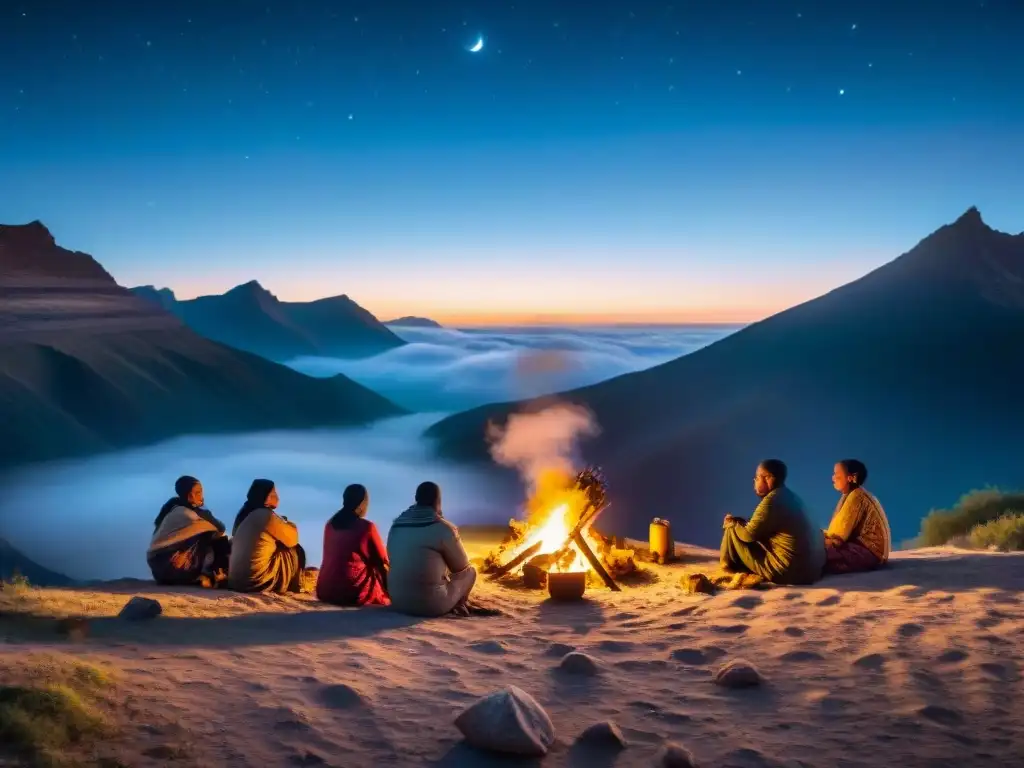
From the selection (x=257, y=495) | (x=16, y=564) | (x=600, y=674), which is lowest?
(x=16, y=564)

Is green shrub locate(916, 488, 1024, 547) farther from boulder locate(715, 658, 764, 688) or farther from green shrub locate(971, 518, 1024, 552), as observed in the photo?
boulder locate(715, 658, 764, 688)

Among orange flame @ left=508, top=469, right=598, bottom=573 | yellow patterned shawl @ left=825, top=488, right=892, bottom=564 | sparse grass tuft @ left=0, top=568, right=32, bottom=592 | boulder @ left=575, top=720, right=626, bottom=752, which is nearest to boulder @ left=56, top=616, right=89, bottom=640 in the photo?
sparse grass tuft @ left=0, top=568, right=32, bottom=592

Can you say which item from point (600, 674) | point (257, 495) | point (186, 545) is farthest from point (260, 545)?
point (600, 674)

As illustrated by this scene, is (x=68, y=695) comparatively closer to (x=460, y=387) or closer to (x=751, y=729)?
(x=751, y=729)

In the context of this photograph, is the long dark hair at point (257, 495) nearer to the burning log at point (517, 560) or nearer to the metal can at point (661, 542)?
the burning log at point (517, 560)

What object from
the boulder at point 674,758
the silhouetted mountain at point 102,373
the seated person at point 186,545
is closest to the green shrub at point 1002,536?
the boulder at point 674,758

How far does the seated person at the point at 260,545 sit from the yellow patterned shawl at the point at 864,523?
230 inches

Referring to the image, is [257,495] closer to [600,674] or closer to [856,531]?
[600,674]

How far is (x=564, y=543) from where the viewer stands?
9609 mm

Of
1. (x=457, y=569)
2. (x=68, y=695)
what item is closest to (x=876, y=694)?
(x=457, y=569)

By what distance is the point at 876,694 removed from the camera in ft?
14.7

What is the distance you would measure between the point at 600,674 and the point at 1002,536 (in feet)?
31.1

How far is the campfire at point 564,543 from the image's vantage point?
9492mm

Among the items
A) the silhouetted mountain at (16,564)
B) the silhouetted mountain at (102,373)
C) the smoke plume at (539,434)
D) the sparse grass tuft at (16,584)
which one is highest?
the silhouetted mountain at (102,373)
